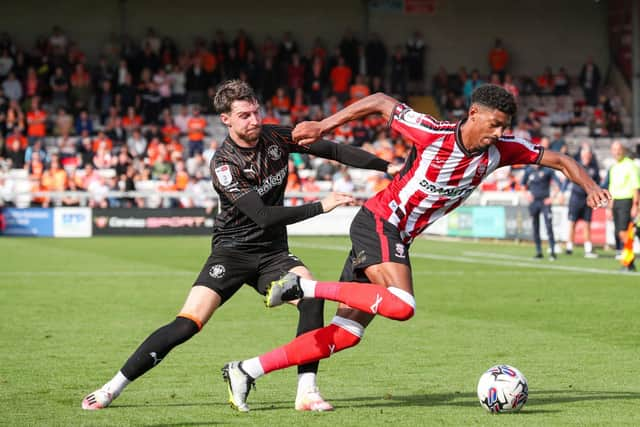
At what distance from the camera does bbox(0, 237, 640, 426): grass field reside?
7.49 metres

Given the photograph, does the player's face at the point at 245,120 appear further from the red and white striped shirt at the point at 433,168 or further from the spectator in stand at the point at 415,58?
the spectator in stand at the point at 415,58

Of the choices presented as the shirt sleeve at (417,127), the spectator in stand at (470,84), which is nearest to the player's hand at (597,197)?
the shirt sleeve at (417,127)

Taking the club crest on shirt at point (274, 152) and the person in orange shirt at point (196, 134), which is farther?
the person in orange shirt at point (196, 134)

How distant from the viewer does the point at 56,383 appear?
8727mm

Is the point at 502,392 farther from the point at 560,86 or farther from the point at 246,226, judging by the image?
the point at 560,86

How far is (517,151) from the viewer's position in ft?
25.0

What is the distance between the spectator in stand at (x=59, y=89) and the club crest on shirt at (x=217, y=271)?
29231 millimetres

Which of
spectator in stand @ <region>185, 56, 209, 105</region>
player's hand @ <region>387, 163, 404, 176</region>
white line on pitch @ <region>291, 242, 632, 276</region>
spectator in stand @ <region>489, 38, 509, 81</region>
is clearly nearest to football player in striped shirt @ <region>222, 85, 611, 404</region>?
player's hand @ <region>387, 163, 404, 176</region>

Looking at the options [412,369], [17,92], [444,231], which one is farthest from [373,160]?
[17,92]

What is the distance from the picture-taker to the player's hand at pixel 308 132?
744 centimetres

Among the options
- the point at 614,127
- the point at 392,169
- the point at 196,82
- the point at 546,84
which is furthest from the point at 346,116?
the point at 546,84

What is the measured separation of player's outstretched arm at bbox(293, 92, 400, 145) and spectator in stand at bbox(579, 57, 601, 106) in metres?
35.5

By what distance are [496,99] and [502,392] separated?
73.3 inches

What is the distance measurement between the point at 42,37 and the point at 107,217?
10.7 meters
